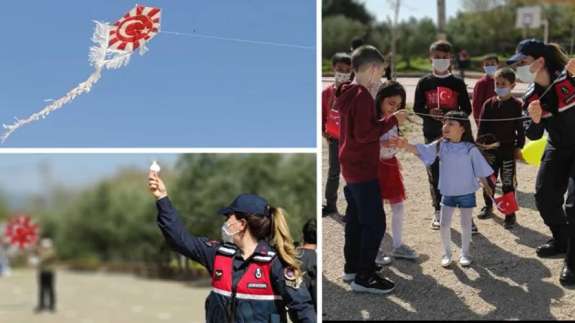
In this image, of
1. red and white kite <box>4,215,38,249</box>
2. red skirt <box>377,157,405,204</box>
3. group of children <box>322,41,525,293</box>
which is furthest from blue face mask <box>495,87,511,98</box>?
red and white kite <box>4,215,38,249</box>

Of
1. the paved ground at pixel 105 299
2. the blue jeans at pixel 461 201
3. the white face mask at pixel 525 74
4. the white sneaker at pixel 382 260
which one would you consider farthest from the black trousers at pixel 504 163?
the paved ground at pixel 105 299

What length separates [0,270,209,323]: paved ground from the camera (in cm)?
868

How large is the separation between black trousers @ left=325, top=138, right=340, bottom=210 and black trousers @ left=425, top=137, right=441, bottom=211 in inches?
22.3

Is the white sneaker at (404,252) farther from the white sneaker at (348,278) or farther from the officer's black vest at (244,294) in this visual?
the officer's black vest at (244,294)

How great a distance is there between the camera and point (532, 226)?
4.48 m

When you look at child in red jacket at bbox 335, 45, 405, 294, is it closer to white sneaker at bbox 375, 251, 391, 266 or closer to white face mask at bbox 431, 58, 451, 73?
white sneaker at bbox 375, 251, 391, 266

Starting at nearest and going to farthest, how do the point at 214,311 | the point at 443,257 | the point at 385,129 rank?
the point at 214,311
the point at 385,129
the point at 443,257

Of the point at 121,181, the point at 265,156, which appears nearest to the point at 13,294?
the point at 121,181

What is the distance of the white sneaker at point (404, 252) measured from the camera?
429cm

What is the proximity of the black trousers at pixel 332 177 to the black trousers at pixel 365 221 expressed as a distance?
39 centimetres

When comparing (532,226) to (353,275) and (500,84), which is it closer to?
(500,84)

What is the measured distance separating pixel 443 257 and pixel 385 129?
2.78 ft

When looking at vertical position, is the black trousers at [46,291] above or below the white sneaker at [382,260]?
below

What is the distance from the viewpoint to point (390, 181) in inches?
167
